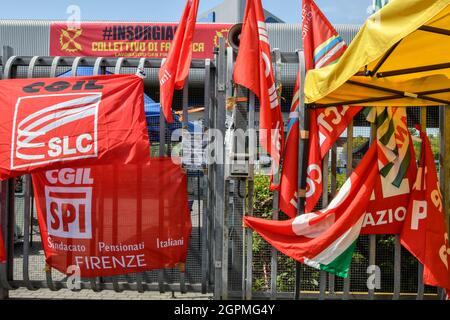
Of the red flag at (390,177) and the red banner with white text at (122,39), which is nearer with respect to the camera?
the red flag at (390,177)

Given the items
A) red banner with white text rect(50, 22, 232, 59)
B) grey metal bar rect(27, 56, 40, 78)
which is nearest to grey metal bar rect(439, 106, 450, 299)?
grey metal bar rect(27, 56, 40, 78)

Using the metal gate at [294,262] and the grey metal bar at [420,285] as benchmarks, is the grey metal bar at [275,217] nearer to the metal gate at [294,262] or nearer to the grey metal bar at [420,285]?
the metal gate at [294,262]

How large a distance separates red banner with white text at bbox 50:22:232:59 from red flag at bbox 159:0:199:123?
9846 millimetres

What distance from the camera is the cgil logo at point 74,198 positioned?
4633mm

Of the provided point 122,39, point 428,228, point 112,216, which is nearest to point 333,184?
point 428,228

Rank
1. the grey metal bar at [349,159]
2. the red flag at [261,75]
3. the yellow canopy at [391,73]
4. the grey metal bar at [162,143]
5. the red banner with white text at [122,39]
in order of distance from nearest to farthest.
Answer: the yellow canopy at [391,73] → the red flag at [261,75] → the grey metal bar at [349,159] → the grey metal bar at [162,143] → the red banner with white text at [122,39]

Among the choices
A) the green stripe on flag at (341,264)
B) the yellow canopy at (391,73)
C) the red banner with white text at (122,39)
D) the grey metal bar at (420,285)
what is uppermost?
the red banner with white text at (122,39)

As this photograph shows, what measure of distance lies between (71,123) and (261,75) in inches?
75.6

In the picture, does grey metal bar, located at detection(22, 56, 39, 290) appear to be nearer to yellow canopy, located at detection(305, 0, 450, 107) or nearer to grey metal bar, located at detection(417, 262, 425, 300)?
yellow canopy, located at detection(305, 0, 450, 107)

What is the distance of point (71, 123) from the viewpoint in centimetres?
443

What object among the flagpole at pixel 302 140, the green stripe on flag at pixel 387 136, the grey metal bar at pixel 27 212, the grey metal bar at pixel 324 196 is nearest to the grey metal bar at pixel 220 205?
the flagpole at pixel 302 140

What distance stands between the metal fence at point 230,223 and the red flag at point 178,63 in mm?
190

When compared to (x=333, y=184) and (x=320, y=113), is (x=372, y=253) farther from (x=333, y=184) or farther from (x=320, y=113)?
(x=320, y=113)
